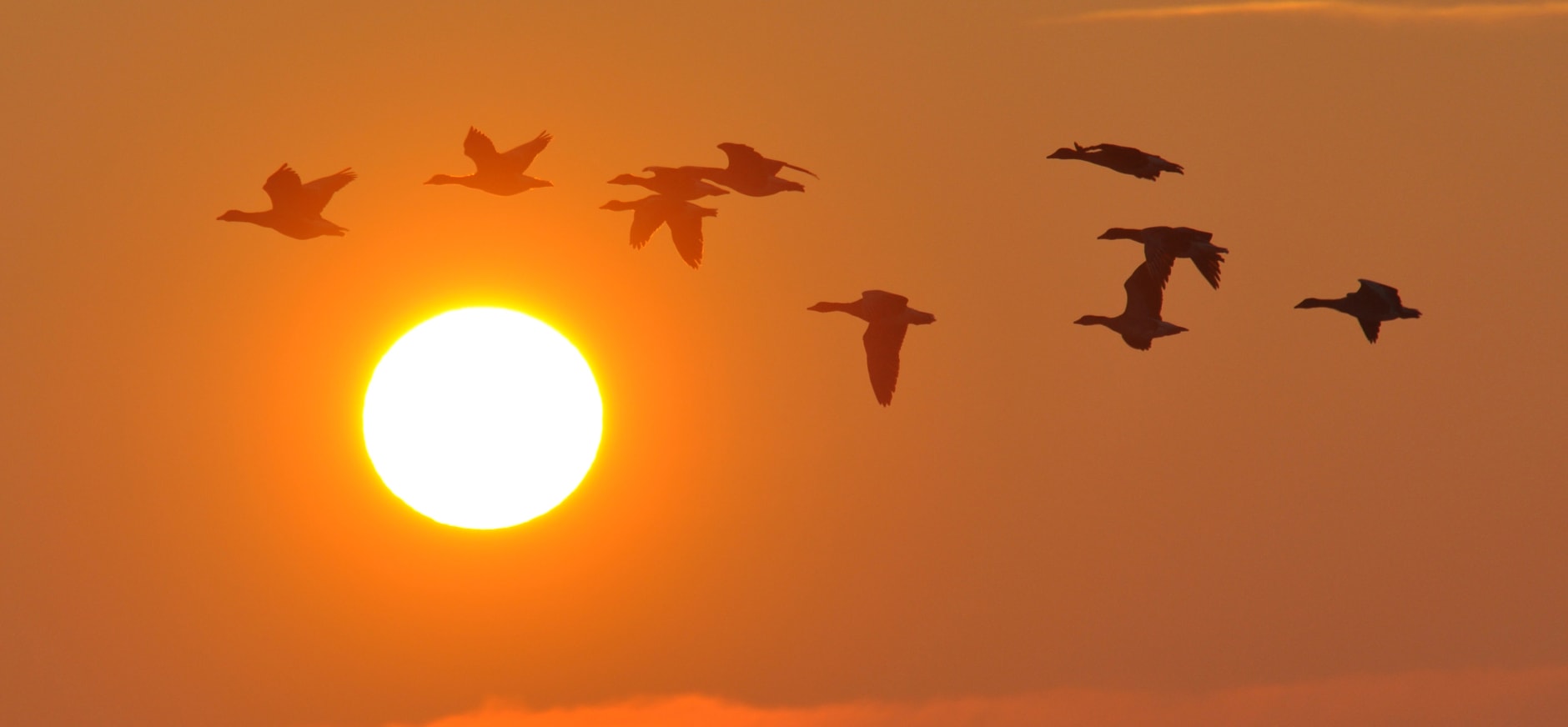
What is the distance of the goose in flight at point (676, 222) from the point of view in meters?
44.6

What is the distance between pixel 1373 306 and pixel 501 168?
18552mm

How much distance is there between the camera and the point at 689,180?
43.6m

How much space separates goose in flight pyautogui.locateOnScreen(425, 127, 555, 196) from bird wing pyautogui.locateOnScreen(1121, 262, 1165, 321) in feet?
42.6

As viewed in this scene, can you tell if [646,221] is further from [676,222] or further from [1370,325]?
[1370,325]

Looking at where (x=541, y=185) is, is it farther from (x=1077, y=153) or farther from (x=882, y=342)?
(x=1077, y=153)

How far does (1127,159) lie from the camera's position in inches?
1551

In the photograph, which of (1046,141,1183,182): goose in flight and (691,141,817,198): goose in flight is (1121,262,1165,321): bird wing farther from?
(691,141,817,198): goose in flight

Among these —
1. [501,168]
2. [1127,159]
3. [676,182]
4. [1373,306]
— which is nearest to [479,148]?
[501,168]

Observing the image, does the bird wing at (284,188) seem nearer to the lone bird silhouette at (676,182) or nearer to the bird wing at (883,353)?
the lone bird silhouette at (676,182)

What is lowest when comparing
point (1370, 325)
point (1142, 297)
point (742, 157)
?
point (1370, 325)

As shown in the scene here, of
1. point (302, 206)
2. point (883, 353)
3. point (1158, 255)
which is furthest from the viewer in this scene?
point (302, 206)

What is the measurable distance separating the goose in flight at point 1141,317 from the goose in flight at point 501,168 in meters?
13.0

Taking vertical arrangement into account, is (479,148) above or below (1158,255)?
above

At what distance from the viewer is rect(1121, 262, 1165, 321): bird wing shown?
42.4 m
